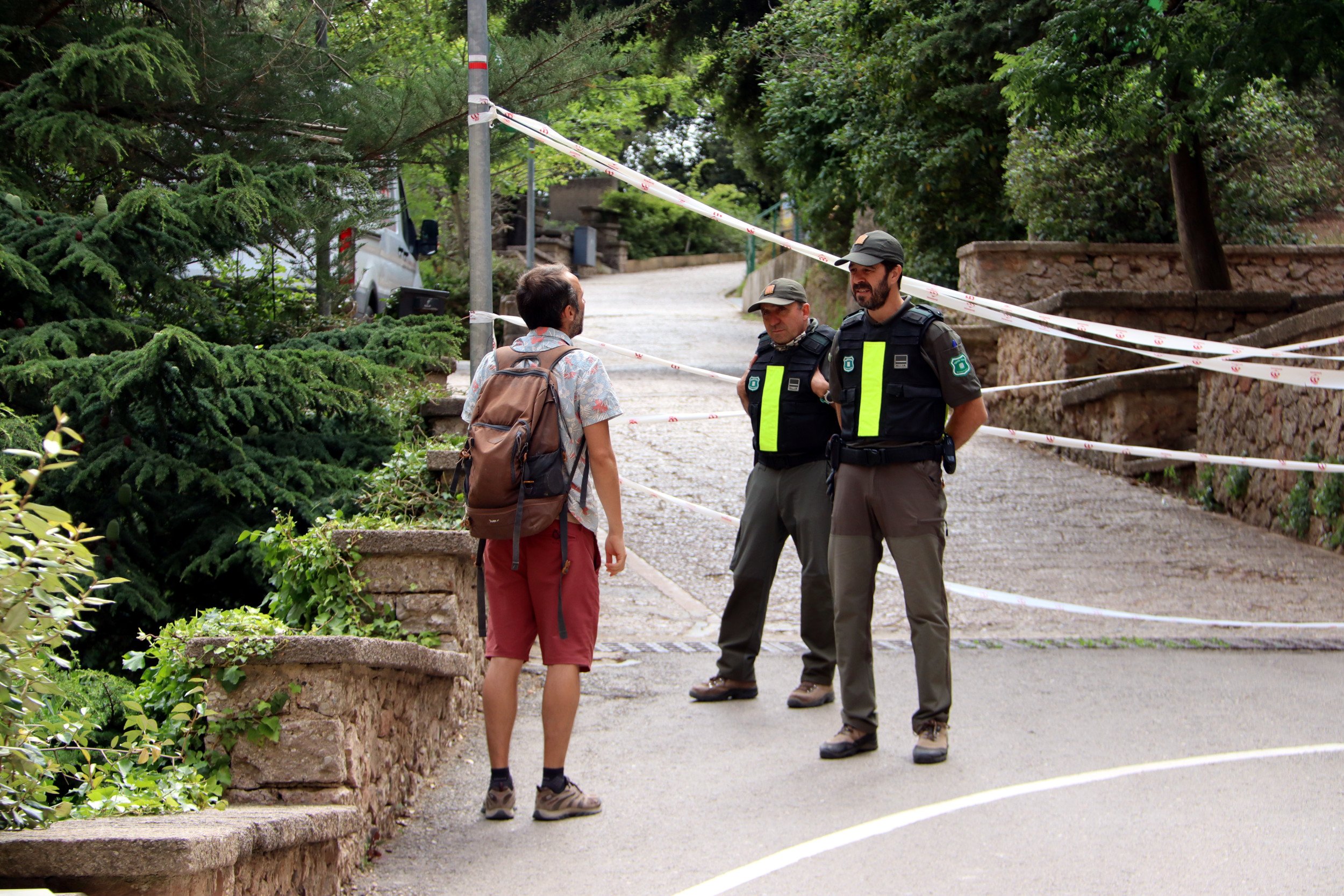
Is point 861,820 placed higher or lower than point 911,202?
lower

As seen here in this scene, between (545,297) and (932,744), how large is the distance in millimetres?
2205

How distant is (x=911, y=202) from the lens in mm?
16094

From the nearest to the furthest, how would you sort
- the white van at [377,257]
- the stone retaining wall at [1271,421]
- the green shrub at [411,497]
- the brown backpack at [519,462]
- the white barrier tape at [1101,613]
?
the brown backpack at [519,462]
the green shrub at [411,497]
the white barrier tape at [1101,613]
the white van at [377,257]
the stone retaining wall at [1271,421]

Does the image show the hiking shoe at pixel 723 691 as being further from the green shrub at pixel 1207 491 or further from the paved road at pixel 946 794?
the green shrub at pixel 1207 491

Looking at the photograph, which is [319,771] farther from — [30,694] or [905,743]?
[905,743]

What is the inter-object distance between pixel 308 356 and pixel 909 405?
8.73ft

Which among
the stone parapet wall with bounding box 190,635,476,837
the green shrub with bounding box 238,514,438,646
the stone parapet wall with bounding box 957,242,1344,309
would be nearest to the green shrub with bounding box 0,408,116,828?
the stone parapet wall with bounding box 190,635,476,837

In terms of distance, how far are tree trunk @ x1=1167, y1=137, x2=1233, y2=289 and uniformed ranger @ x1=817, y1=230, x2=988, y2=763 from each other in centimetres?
835

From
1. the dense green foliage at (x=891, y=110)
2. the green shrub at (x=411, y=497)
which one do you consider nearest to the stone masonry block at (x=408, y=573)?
the green shrub at (x=411, y=497)

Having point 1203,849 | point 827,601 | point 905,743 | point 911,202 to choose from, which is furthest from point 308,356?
point 911,202

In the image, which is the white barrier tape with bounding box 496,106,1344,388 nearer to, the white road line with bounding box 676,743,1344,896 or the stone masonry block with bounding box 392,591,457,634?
the white road line with bounding box 676,743,1344,896

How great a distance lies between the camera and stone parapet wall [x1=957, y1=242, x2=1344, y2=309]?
13961 mm

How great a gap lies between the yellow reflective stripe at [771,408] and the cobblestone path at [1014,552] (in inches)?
62.2

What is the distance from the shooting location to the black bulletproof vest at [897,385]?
5.11 m
